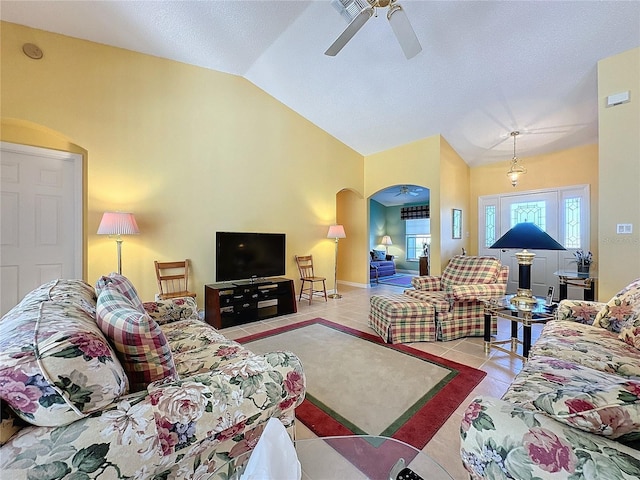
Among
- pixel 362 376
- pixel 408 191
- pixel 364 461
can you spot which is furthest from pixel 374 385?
pixel 408 191

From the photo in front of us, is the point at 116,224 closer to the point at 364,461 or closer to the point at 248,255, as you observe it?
the point at 248,255

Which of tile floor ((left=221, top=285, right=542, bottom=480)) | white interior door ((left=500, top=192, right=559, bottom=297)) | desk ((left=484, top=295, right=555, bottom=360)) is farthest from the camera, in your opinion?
white interior door ((left=500, top=192, right=559, bottom=297))

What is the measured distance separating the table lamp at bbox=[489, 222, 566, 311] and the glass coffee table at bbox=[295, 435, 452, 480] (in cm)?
189

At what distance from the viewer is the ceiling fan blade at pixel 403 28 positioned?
214 centimetres

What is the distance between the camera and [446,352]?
8.95 ft

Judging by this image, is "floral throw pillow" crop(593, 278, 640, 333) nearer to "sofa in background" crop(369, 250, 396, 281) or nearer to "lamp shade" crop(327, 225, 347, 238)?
"lamp shade" crop(327, 225, 347, 238)

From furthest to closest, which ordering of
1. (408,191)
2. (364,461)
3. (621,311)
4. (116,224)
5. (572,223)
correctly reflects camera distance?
1. (408,191)
2. (572,223)
3. (116,224)
4. (621,311)
5. (364,461)

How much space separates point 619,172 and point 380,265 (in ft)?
18.2

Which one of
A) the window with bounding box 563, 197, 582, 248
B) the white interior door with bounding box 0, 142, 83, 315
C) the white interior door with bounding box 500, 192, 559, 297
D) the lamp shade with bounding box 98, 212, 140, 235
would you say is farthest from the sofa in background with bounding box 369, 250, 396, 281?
the white interior door with bounding box 0, 142, 83, 315

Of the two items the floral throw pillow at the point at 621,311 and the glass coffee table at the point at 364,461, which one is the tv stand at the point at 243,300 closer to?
the glass coffee table at the point at 364,461

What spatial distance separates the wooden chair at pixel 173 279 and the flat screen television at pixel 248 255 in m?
0.44

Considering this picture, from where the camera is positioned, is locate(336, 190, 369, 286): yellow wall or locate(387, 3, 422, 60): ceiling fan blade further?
locate(336, 190, 369, 286): yellow wall

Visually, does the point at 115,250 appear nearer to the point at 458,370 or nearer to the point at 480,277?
the point at 458,370

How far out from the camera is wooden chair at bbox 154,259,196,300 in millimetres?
3527
